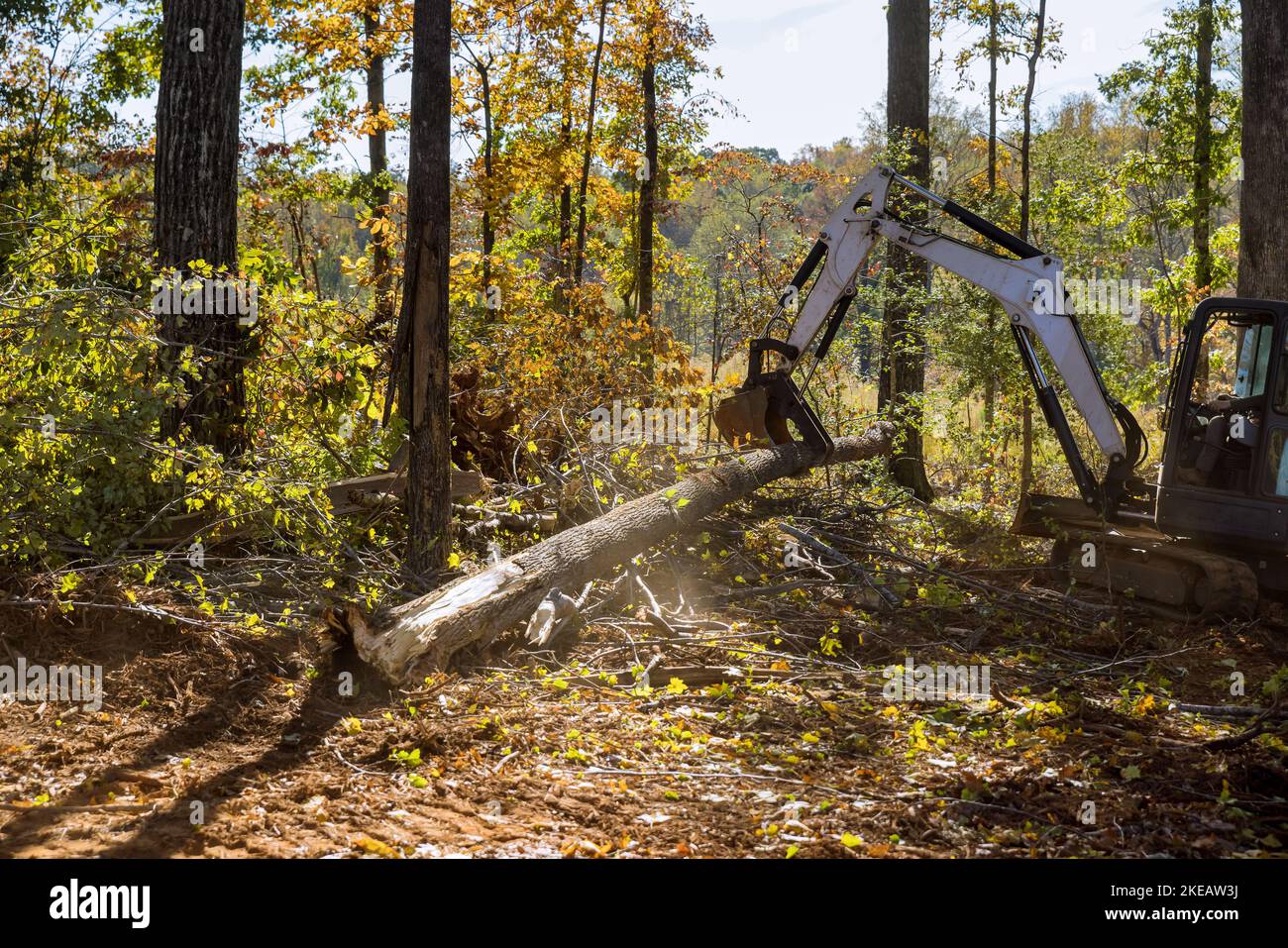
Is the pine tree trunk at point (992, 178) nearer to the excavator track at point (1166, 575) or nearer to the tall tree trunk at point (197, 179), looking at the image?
the excavator track at point (1166, 575)

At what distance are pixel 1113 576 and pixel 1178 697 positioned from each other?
8.55 feet

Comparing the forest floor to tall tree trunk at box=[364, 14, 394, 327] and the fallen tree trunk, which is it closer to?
the fallen tree trunk

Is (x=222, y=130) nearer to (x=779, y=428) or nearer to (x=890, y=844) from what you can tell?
(x=779, y=428)

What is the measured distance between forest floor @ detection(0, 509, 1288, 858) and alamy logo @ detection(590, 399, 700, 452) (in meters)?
3.23

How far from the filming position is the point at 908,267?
12.7m

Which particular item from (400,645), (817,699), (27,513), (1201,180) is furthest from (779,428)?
(1201,180)

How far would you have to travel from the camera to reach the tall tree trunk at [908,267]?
12.8 meters

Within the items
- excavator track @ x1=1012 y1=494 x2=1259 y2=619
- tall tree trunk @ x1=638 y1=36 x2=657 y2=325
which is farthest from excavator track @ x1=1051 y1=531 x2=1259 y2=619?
tall tree trunk @ x1=638 y1=36 x2=657 y2=325

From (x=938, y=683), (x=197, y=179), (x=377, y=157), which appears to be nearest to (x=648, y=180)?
(x=377, y=157)

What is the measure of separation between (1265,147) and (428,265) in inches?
339

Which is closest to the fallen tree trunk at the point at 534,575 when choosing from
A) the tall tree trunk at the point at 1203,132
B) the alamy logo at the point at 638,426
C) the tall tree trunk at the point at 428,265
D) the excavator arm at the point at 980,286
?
the excavator arm at the point at 980,286

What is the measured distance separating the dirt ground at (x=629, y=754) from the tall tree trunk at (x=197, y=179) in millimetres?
2312

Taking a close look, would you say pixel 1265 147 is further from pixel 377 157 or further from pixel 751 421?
pixel 377 157

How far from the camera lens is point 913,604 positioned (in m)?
8.47
